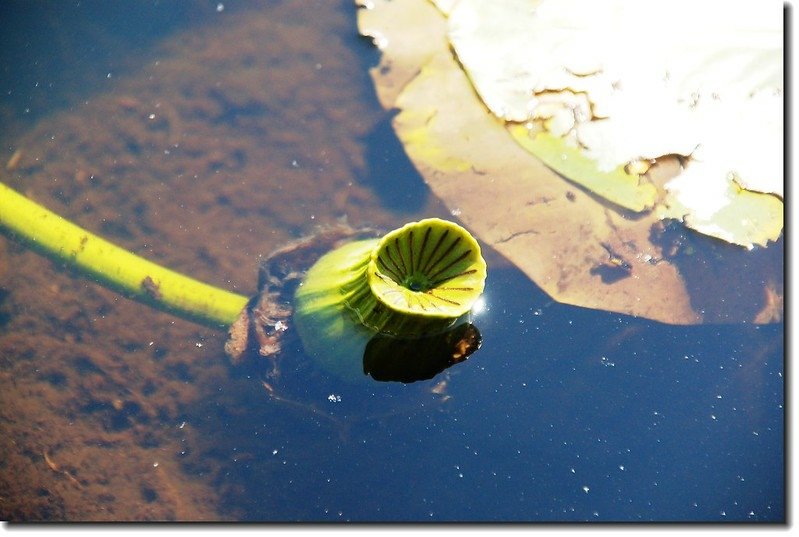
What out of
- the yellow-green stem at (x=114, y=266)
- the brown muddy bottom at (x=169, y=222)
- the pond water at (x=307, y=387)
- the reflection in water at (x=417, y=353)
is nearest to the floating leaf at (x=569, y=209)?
the pond water at (x=307, y=387)

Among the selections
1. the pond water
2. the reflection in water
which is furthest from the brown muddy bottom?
the reflection in water

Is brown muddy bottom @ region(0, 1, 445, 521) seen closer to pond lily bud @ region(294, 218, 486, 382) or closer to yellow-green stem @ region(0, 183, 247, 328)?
yellow-green stem @ region(0, 183, 247, 328)

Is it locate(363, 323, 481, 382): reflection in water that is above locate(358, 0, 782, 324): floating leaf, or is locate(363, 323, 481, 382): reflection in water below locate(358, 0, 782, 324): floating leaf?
below

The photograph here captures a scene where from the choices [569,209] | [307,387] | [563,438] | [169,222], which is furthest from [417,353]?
[169,222]

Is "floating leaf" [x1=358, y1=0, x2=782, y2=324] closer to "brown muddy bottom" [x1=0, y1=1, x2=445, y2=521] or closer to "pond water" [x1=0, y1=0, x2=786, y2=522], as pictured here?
"pond water" [x1=0, y1=0, x2=786, y2=522]

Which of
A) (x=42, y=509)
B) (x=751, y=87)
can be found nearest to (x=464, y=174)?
(x=751, y=87)

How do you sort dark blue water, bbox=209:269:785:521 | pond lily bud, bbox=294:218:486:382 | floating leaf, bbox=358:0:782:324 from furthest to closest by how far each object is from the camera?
floating leaf, bbox=358:0:782:324, dark blue water, bbox=209:269:785:521, pond lily bud, bbox=294:218:486:382

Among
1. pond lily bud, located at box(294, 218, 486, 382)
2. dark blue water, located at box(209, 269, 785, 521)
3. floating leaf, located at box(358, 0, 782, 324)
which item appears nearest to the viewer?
pond lily bud, located at box(294, 218, 486, 382)

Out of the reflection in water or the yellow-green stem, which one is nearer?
Result: the reflection in water

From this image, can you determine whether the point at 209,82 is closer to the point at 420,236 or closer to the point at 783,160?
the point at 420,236
